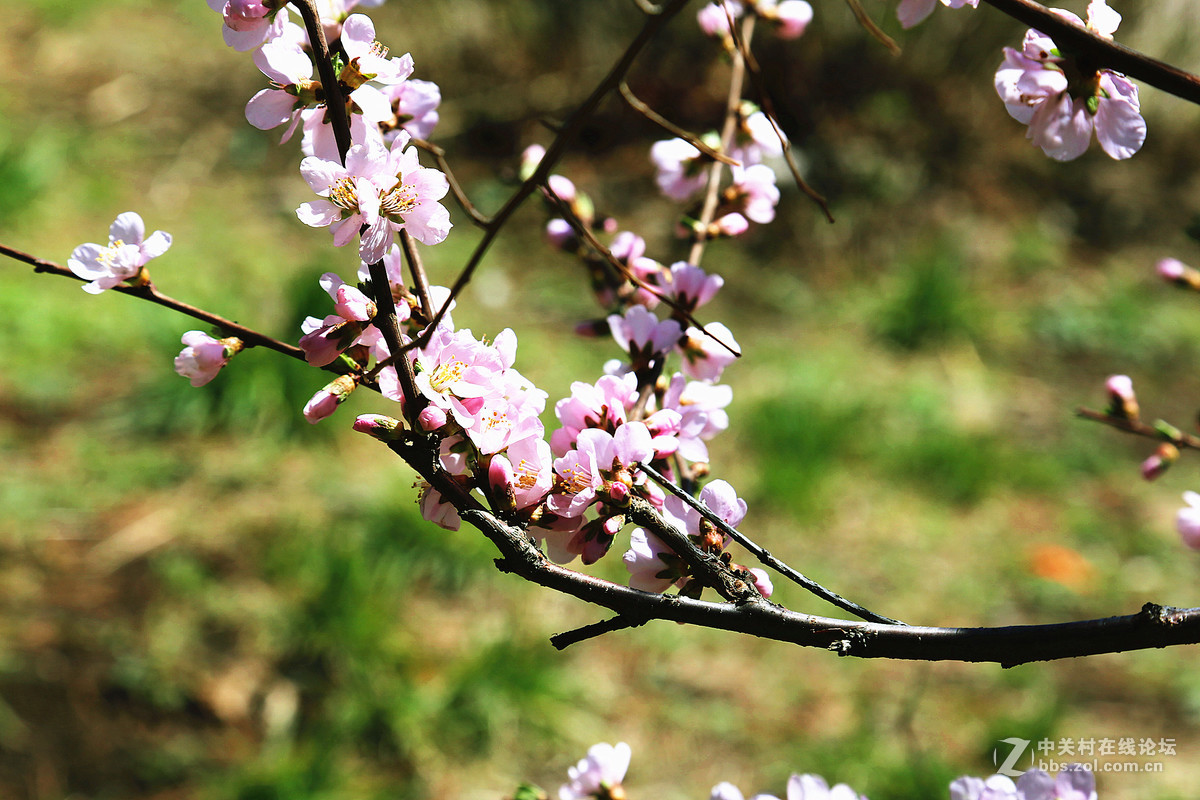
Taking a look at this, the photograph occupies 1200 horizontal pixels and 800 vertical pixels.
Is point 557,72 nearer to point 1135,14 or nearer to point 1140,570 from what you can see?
point 1135,14

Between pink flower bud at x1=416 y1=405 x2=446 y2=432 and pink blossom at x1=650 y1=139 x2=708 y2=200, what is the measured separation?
0.48 metres

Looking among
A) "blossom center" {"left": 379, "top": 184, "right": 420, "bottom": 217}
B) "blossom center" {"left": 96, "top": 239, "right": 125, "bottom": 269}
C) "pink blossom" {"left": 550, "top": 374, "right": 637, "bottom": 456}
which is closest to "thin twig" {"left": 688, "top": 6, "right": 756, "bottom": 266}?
"pink blossom" {"left": 550, "top": 374, "right": 637, "bottom": 456}

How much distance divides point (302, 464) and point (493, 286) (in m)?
1.07

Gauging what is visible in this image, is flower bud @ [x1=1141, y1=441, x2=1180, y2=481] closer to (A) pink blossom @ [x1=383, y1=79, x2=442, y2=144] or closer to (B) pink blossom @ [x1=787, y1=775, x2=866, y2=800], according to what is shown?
(B) pink blossom @ [x1=787, y1=775, x2=866, y2=800]

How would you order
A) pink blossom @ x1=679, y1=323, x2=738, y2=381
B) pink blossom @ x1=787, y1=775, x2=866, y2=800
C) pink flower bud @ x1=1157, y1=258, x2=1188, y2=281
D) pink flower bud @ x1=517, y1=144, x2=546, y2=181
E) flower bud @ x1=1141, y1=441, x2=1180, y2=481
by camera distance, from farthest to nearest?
pink flower bud @ x1=1157, y1=258, x2=1188, y2=281
flower bud @ x1=1141, y1=441, x2=1180, y2=481
pink flower bud @ x1=517, y1=144, x2=546, y2=181
pink blossom @ x1=679, y1=323, x2=738, y2=381
pink blossom @ x1=787, y1=775, x2=866, y2=800

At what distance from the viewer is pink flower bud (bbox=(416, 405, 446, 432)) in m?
0.49

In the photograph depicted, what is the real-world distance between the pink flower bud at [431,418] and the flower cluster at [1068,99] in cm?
38

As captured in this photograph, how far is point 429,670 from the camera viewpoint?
6.08ft

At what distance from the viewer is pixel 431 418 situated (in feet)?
1.62

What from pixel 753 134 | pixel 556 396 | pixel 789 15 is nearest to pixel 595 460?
pixel 753 134

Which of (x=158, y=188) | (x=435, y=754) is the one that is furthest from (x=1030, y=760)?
(x=158, y=188)

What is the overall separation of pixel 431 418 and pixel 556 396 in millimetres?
2063

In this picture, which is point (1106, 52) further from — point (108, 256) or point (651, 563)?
point (108, 256)

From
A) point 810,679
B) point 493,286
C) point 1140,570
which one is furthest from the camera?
point 493,286
